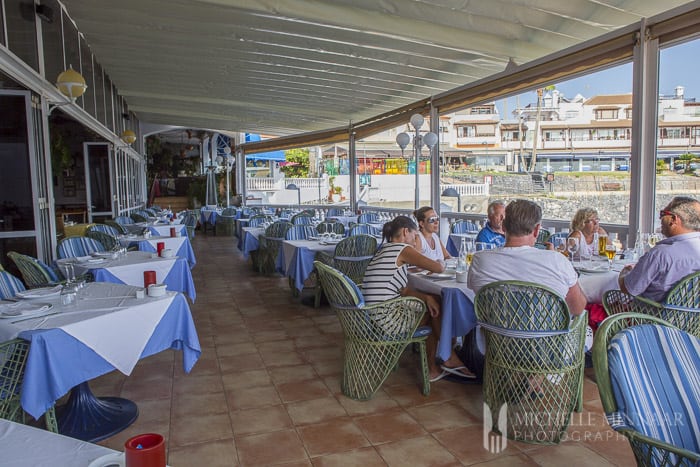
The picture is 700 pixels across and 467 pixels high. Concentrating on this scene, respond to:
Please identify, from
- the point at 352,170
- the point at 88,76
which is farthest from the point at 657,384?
the point at 352,170

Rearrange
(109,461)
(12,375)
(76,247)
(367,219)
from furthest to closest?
1. (367,219)
2. (76,247)
3. (12,375)
4. (109,461)

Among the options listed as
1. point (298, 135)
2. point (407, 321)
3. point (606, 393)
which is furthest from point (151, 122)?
point (606, 393)

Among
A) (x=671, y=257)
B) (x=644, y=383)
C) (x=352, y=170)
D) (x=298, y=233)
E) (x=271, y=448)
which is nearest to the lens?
(x=644, y=383)

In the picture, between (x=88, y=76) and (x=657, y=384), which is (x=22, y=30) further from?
(x=657, y=384)

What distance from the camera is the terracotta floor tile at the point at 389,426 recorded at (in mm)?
2631

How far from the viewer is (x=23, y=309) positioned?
8.13ft

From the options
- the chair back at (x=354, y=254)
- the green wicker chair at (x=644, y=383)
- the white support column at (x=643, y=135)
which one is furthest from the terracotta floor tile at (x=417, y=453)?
the white support column at (x=643, y=135)

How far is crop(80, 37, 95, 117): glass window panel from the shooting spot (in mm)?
7324

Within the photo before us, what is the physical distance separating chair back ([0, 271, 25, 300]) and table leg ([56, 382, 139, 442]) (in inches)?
27.9

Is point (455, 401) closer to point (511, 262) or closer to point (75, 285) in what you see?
point (511, 262)

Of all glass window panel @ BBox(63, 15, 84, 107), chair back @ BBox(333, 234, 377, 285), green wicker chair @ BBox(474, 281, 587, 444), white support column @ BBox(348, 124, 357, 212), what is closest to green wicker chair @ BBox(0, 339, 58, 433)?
green wicker chair @ BBox(474, 281, 587, 444)

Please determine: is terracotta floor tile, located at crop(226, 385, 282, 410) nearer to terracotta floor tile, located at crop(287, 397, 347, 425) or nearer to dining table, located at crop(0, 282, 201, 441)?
terracotta floor tile, located at crop(287, 397, 347, 425)

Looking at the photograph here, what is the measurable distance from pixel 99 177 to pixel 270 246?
5.04m

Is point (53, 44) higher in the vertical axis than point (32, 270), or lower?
higher
